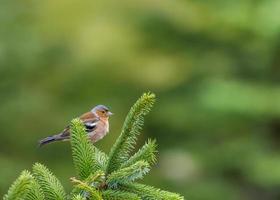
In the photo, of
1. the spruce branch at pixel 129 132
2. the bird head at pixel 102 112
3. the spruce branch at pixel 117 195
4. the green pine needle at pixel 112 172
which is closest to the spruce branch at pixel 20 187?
the green pine needle at pixel 112 172

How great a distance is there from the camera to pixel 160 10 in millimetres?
24016

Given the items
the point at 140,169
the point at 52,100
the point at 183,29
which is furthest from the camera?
the point at 52,100

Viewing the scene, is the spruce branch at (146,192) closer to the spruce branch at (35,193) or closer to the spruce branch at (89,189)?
the spruce branch at (89,189)

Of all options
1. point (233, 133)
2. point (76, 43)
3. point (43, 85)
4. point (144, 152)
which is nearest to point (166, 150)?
point (233, 133)

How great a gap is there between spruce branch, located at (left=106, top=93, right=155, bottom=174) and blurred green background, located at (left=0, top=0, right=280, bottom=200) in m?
15.2

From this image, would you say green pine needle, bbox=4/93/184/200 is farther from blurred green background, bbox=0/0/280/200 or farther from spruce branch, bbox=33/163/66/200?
blurred green background, bbox=0/0/280/200

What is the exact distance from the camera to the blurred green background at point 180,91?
68.1 ft

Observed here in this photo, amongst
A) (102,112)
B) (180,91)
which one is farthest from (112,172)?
(180,91)

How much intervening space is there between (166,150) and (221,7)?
5.56m

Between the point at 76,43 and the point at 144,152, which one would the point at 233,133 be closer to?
the point at 76,43

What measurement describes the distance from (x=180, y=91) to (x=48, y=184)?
71.7 ft

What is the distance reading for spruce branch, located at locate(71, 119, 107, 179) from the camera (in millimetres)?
3814

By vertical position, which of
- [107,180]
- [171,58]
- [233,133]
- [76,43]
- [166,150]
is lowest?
[107,180]

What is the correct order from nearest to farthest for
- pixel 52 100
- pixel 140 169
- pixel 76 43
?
pixel 140 169 → pixel 52 100 → pixel 76 43
